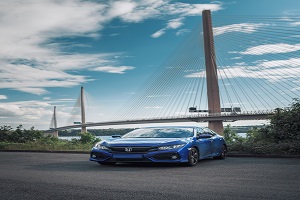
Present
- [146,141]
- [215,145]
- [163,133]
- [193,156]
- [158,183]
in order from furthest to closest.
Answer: [215,145] < [163,133] < [193,156] < [146,141] < [158,183]

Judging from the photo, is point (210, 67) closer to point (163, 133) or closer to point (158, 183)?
point (163, 133)

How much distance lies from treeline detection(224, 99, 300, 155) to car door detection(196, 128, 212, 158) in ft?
8.13

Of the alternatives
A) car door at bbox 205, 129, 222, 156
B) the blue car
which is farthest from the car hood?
car door at bbox 205, 129, 222, 156

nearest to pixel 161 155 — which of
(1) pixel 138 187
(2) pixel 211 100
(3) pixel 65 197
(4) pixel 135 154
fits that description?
(4) pixel 135 154

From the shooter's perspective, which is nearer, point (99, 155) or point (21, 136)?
point (99, 155)

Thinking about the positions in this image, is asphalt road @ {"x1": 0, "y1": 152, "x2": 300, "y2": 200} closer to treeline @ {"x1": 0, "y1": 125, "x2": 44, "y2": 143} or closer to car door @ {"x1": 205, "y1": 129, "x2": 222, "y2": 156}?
car door @ {"x1": 205, "y1": 129, "x2": 222, "y2": 156}

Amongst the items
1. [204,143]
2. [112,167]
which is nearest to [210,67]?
[204,143]

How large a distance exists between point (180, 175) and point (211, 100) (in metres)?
35.1

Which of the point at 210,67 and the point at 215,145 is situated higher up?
the point at 210,67

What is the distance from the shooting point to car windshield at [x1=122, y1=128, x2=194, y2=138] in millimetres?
11867

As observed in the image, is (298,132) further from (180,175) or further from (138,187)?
(138,187)

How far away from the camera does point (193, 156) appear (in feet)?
37.2

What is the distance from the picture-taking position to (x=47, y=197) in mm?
6391

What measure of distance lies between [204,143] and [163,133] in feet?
4.13
